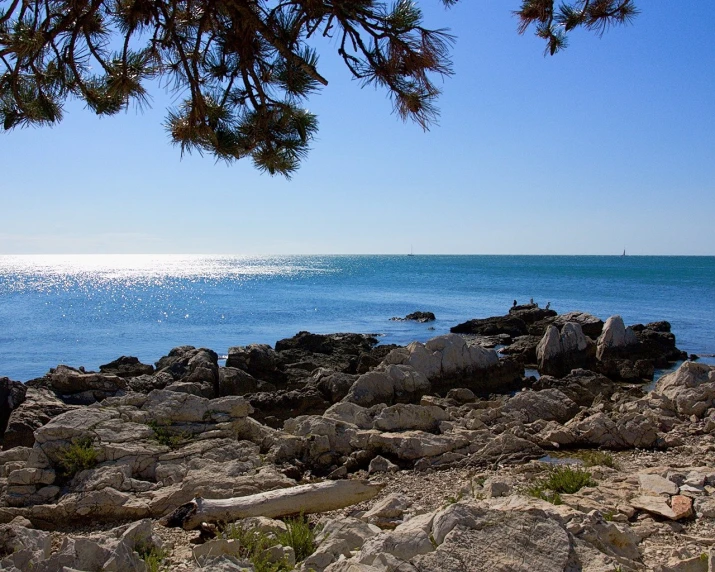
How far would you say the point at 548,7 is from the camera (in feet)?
18.5

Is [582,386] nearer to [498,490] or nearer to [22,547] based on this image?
[498,490]

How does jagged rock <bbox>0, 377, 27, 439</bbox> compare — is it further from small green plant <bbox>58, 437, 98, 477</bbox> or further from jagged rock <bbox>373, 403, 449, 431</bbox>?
jagged rock <bbox>373, 403, 449, 431</bbox>

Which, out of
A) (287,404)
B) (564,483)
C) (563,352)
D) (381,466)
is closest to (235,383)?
(287,404)

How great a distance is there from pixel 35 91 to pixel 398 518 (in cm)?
583

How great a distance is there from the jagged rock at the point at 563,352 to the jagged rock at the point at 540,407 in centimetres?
906

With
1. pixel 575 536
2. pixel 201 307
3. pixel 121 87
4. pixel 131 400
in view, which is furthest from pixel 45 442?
pixel 201 307

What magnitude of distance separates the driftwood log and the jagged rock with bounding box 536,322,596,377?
51.3 feet

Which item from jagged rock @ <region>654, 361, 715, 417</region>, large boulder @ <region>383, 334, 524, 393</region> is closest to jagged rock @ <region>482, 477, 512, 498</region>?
jagged rock @ <region>654, 361, 715, 417</region>

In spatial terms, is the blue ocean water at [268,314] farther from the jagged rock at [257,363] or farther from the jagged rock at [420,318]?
the jagged rock at [257,363]

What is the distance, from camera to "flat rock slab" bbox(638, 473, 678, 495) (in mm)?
7066

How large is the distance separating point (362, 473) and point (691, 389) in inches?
327

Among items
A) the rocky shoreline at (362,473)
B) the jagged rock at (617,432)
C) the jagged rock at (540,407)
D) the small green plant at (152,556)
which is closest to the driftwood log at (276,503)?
the rocky shoreline at (362,473)

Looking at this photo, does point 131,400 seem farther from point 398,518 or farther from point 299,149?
point 299,149

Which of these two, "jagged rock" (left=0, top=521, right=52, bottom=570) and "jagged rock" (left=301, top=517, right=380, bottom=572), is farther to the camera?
"jagged rock" (left=0, top=521, right=52, bottom=570)
